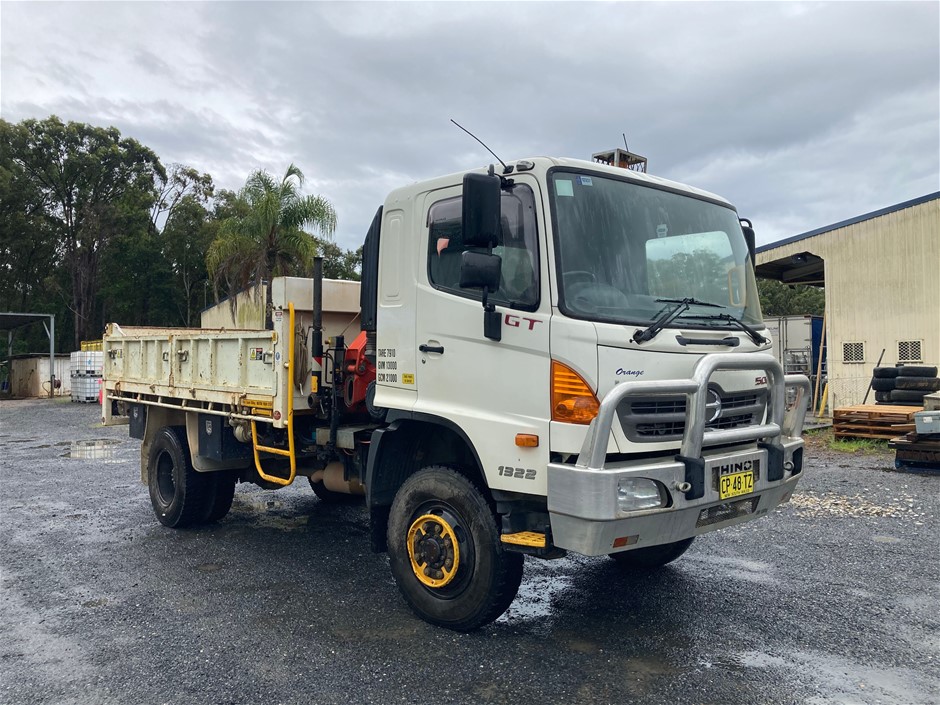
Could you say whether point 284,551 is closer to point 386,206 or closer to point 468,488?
point 468,488

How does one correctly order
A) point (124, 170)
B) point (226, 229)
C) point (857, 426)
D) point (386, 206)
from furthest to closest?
point (124, 170), point (226, 229), point (857, 426), point (386, 206)

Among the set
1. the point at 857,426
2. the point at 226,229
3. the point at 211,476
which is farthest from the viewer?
the point at 226,229

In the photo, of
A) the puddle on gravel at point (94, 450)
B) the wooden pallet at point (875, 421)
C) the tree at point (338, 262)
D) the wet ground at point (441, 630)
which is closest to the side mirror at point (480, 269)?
the wet ground at point (441, 630)

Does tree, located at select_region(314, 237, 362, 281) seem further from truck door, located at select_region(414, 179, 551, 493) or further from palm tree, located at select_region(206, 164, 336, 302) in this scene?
truck door, located at select_region(414, 179, 551, 493)

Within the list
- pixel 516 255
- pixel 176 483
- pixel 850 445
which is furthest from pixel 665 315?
pixel 850 445

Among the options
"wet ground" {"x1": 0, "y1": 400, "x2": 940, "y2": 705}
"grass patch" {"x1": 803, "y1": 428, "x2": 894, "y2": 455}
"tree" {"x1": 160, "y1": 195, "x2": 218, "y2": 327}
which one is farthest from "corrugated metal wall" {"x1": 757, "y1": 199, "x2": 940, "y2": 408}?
"tree" {"x1": 160, "y1": 195, "x2": 218, "y2": 327}

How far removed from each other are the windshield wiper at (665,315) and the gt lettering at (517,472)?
91 centimetres

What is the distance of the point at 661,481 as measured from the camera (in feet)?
12.5

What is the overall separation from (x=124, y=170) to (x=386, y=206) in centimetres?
3880

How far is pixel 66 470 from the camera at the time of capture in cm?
1106

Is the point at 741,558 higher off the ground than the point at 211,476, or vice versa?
the point at 211,476

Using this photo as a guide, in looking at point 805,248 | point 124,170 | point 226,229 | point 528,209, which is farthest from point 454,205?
point 124,170

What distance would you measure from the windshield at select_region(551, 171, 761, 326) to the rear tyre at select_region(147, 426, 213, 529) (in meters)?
4.61

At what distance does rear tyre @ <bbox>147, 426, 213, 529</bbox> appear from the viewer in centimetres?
699
